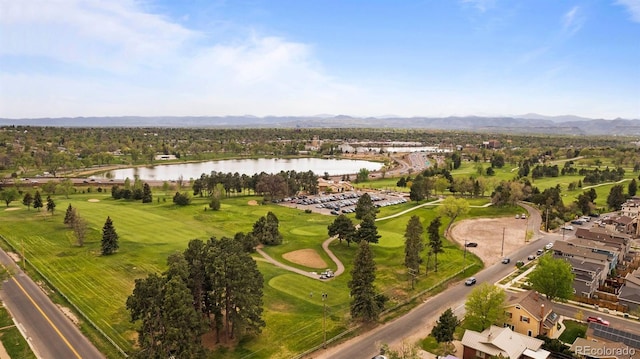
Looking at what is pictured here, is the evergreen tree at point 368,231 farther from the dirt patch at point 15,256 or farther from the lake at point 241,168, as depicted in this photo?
the lake at point 241,168

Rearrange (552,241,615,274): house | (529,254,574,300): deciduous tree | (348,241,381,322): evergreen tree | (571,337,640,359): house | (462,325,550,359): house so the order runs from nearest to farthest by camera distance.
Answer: (571,337,640,359): house
(462,325,550,359): house
(348,241,381,322): evergreen tree
(529,254,574,300): deciduous tree
(552,241,615,274): house

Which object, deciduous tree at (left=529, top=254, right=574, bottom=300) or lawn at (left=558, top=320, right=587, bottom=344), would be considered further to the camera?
deciduous tree at (left=529, top=254, right=574, bottom=300)

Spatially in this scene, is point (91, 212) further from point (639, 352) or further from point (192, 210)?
point (639, 352)

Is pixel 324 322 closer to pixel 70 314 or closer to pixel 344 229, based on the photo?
pixel 344 229

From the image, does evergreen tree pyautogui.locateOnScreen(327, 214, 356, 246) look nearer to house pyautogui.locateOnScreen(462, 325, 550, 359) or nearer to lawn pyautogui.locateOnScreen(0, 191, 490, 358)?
lawn pyautogui.locateOnScreen(0, 191, 490, 358)

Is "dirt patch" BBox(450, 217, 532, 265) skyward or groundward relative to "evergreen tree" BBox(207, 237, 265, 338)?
groundward

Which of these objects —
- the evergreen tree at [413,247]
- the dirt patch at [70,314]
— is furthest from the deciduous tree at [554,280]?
the dirt patch at [70,314]

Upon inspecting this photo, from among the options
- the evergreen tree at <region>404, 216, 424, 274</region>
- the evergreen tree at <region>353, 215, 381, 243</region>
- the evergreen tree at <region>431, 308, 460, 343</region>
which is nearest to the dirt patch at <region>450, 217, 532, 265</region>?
the evergreen tree at <region>404, 216, 424, 274</region>
